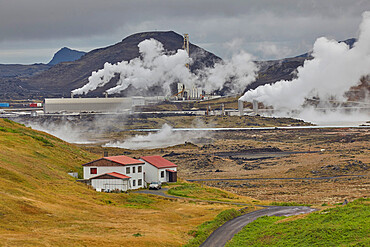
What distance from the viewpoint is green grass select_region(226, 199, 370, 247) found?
100 feet

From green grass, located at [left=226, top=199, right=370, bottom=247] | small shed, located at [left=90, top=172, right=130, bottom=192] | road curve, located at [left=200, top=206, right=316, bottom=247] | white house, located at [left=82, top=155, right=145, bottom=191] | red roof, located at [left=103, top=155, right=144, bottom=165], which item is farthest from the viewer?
red roof, located at [left=103, top=155, right=144, bottom=165]

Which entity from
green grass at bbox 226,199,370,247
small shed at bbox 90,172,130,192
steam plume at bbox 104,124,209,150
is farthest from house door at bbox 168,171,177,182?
steam plume at bbox 104,124,209,150

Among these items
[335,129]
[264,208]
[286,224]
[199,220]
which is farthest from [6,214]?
[335,129]

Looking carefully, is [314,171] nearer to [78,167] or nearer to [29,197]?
[78,167]

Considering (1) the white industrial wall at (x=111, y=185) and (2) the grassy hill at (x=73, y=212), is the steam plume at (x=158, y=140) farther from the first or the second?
(1) the white industrial wall at (x=111, y=185)

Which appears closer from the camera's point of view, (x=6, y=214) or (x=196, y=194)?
(x=6, y=214)

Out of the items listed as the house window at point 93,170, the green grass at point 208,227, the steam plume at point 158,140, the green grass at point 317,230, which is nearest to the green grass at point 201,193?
the house window at point 93,170

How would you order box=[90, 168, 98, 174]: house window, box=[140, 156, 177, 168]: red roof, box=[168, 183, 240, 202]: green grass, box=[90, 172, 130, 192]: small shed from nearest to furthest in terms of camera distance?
box=[168, 183, 240, 202]: green grass, box=[90, 172, 130, 192]: small shed, box=[90, 168, 98, 174]: house window, box=[140, 156, 177, 168]: red roof

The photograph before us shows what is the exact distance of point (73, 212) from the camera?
144 ft

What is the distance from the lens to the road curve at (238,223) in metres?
37.8

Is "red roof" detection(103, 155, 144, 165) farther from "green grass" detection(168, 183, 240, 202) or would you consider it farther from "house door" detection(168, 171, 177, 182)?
"house door" detection(168, 171, 177, 182)

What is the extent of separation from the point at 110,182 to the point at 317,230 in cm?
3219

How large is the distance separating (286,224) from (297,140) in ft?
371

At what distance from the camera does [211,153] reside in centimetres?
12344
